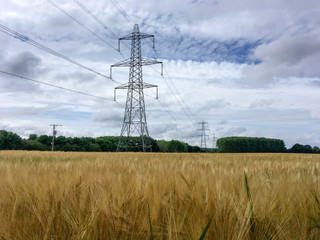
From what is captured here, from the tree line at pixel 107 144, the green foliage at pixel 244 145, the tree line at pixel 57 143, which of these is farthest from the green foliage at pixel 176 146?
the green foliage at pixel 244 145

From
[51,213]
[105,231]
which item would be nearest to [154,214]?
[105,231]

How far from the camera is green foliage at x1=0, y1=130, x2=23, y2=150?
165 ft

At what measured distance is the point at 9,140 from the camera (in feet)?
167

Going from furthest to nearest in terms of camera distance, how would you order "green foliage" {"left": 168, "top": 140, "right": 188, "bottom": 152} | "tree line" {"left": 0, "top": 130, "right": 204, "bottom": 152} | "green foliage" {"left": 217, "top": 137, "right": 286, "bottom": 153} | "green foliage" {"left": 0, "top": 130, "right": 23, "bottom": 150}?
"green foliage" {"left": 217, "top": 137, "right": 286, "bottom": 153} < "green foliage" {"left": 168, "top": 140, "right": 188, "bottom": 152} < "tree line" {"left": 0, "top": 130, "right": 204, "bottom": 152} < "green foliage" {"left": 0, "top": 130, "right": 23, "bottom": 150}

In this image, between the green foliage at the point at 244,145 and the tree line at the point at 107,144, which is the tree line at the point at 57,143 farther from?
the green foliage at the point at 244,145

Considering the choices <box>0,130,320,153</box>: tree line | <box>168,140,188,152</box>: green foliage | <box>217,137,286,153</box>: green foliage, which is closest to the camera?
<box>0,130,320,153</box>: tree line

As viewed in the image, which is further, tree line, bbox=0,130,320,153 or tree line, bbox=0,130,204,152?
tree line, bbox=0,130,320,153

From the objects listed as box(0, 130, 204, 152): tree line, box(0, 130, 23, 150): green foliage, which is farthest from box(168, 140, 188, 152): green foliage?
box(0, 130, 23, 150): green foliage

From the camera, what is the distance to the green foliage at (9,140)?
5022cm

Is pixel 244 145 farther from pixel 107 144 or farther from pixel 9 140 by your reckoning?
pixel 9 140

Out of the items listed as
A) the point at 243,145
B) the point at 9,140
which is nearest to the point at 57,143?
the point at 9,140

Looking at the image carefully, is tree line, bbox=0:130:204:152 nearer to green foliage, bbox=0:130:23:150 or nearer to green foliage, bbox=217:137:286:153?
green foliage, bbox=0:130:23:150

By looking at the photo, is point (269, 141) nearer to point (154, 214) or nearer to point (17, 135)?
point (17, 135)

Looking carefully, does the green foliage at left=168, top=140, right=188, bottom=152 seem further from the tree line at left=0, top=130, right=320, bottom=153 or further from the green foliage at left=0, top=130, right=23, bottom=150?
the green foliage at left=0, top=130, right=23, bottom=150
